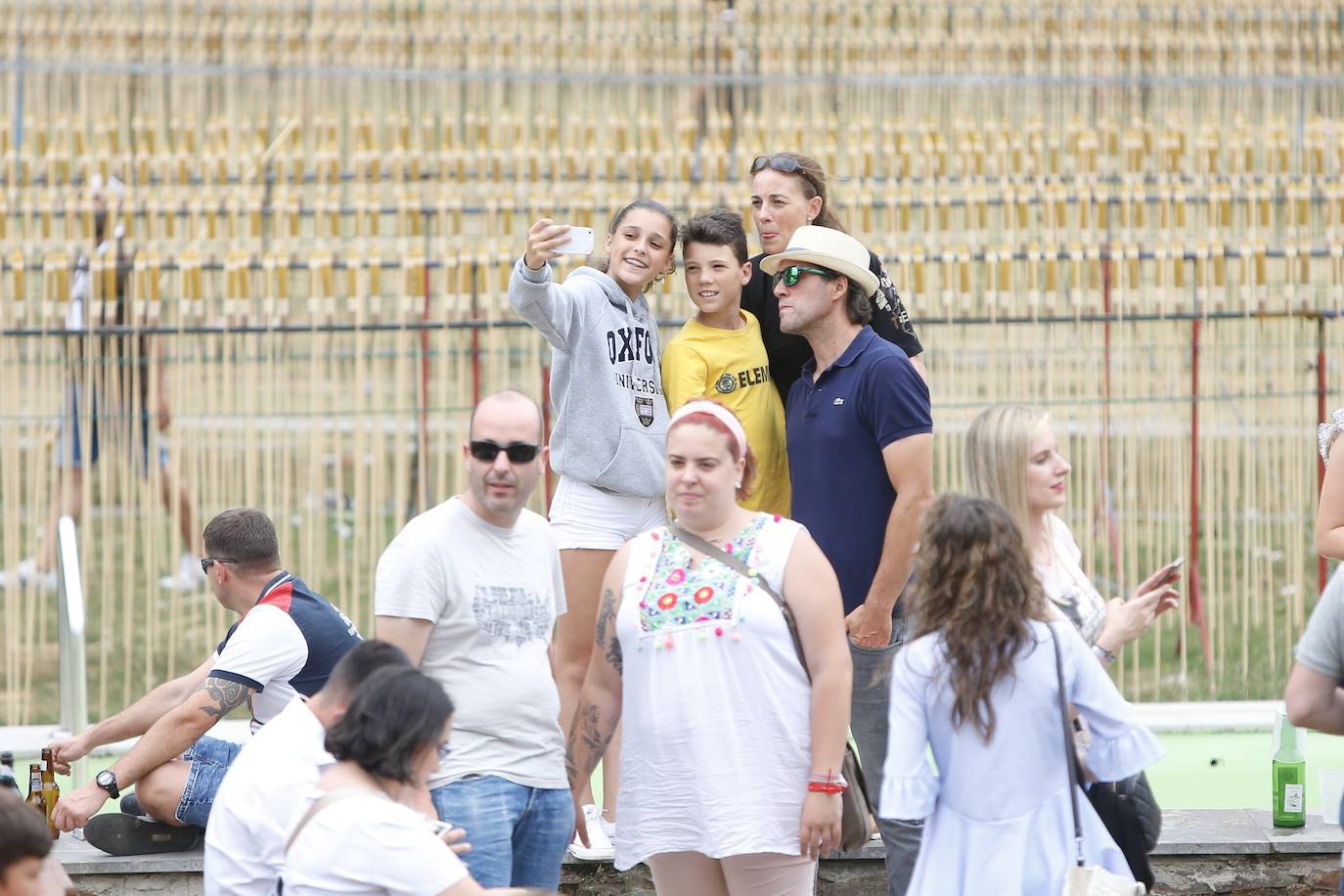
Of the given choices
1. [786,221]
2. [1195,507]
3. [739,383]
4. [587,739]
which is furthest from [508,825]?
[1195,507]

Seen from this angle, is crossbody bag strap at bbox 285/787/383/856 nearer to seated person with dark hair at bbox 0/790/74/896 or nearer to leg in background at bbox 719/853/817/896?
seated person with dark hair at bbox 0/790/74/896

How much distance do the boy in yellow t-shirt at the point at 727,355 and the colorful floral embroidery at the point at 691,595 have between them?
77cm

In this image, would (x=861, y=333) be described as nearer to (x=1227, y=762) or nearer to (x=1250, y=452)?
(x=1227, y=762)

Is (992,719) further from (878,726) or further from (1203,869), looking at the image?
(1203,869)

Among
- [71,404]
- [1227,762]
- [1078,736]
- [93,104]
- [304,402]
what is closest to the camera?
[1078,736]

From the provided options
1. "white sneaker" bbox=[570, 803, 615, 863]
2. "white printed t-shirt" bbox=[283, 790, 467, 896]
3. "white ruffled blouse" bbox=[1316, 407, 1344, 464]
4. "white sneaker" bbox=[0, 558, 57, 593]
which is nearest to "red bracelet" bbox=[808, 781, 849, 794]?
"white printed t-shirt" bbox=[283, 790, 467, 896]

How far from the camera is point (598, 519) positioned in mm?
4293

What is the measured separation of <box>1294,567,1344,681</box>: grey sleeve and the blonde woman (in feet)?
1.27

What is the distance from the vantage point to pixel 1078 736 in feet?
10.5

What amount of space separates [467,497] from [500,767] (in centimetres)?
56

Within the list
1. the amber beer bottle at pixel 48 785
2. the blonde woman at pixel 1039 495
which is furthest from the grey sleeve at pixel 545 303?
the amber beer bottle at pixel 48 785

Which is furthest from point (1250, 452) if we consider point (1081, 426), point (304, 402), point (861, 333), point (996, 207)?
point (304, 402)

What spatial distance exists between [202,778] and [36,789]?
586mm

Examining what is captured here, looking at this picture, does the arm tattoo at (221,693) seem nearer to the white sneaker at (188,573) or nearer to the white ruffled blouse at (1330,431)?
the white ruffled blouse at (1330,431)
